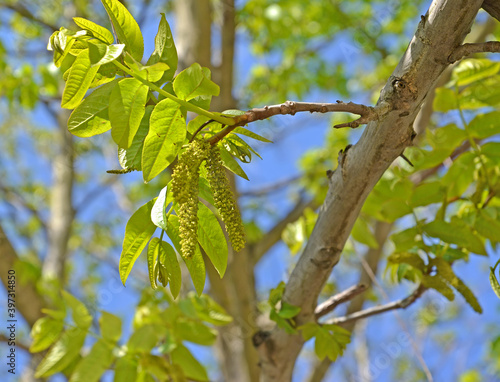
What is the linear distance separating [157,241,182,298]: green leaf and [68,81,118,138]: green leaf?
0.31 metres

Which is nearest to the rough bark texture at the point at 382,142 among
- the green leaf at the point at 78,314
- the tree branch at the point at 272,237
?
the green leaf at the point at 78,314

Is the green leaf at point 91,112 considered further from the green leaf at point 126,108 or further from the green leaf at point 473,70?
the green leaf at point 473,70

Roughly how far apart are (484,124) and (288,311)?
89 centimetres

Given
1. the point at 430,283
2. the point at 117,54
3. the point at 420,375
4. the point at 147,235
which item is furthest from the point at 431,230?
the point at 420,375

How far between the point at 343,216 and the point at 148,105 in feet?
1.84

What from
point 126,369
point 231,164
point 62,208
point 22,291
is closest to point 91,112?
point 231,164

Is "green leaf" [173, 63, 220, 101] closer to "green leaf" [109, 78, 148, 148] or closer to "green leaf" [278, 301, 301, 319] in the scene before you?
"green leaf" [109, 78, 148, 148]

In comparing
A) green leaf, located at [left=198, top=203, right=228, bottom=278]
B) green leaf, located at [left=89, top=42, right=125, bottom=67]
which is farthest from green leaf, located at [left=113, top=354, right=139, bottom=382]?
green leaf, located at [left=89, top=42, right=125, bottom=67]

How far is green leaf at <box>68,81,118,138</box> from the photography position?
0.95m

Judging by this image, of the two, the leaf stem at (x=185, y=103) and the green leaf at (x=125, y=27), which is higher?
the green leaf at (x=125, y=27)

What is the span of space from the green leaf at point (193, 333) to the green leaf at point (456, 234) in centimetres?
89

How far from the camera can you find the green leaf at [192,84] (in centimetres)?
96

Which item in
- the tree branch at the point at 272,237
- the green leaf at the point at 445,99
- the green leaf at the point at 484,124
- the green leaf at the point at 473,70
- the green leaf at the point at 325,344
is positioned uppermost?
the tree branch at the point at 272,237

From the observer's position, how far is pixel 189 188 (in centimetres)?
94
